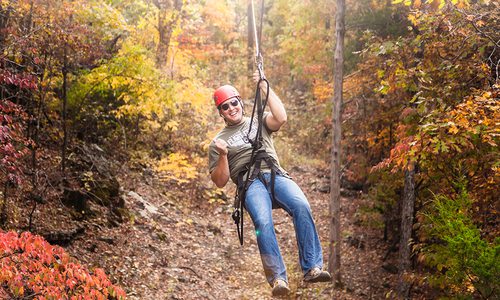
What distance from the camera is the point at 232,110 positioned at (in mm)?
5285

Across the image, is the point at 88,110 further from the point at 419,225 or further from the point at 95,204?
the point at 419,225

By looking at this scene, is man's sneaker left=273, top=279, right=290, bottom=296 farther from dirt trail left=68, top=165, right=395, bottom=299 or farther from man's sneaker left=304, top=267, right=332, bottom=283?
dirt trail left=68, top=165, right=395, bottom=299

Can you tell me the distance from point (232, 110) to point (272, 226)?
134 cm

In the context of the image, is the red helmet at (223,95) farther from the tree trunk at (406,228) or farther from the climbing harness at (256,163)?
the tree trunk at (406,228)

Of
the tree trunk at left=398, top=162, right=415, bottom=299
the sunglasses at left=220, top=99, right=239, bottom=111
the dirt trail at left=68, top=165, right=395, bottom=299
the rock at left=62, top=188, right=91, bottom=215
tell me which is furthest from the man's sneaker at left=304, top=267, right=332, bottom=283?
the rock at left=62, top=188, right=91, bottom=215

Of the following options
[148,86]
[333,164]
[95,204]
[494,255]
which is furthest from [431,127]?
[95,204]

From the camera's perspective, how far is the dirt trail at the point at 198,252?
379 inches

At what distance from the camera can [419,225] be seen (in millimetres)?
9375

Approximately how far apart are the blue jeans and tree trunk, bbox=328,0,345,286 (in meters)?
7.71

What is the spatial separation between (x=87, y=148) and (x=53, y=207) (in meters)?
2.17

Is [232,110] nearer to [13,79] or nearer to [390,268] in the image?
[13,79]

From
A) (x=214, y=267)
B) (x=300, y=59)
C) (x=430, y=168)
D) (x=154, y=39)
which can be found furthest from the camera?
(x=300, y=59)

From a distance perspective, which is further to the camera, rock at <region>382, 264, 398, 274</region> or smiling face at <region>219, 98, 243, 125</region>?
rock at <region>382, 264, 398, 274</region>

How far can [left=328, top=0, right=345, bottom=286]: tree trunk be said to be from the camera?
1225cm
